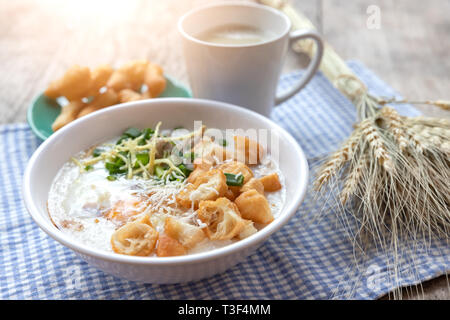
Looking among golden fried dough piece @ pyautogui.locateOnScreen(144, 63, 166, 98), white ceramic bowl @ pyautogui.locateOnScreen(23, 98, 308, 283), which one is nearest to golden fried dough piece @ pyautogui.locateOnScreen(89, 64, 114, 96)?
golden fried dough piece @ pyautogui.locateOnScreen(144, 63, 166, 98)

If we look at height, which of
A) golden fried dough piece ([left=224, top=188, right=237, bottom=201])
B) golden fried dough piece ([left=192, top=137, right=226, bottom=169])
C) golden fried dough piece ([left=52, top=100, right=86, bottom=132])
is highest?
golden fried dough piece ([left=224, top=188, right=237, bottom=201])

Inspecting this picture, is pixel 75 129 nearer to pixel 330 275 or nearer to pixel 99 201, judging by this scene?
pixel 99 201

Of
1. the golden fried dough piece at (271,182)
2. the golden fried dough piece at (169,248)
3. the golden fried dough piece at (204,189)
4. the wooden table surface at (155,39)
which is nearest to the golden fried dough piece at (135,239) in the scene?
the golden fried dough piece at (169,248)

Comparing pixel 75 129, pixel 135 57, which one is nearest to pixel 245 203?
pixel 75 129

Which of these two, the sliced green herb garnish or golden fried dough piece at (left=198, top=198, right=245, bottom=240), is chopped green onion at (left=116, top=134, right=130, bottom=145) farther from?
golden fried dough piece at (left=198, top=198, right=245, bottom=240)

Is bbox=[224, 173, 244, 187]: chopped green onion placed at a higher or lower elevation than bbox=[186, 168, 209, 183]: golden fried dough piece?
higher

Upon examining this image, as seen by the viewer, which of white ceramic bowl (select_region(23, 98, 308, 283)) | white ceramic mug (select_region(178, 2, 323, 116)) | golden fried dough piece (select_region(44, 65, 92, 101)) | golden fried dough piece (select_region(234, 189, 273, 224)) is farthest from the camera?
golden fried dough piece (select_region(44, 65, 92, 101))
